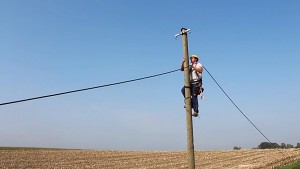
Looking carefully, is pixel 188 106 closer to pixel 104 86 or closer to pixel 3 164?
pixel 104 86

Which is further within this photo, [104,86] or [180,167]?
[180,167]

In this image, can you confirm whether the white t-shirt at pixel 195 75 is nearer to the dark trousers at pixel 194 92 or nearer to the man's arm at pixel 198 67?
the man's arm at pixel 198 67

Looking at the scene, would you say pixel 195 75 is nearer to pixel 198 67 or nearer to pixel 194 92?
pixel 198 67

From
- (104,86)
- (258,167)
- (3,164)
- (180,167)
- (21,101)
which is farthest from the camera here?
(3,164)

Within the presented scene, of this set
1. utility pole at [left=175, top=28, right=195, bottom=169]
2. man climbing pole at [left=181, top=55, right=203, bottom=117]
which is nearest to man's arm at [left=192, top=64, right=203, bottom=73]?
man climbing pole at [left=181, top=55, right=203, bottom=117]

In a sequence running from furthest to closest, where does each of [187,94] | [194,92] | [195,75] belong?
[195,75] → [194,92] → [187,94]

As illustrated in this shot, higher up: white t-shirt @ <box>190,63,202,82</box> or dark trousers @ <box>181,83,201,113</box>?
white t-shirt @ <box>190,63,202,82</box>

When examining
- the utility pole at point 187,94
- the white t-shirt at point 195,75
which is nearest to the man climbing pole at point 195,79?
the white t-shirt at point 195,75

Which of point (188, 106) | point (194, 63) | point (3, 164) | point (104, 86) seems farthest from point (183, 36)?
point (3, 164)

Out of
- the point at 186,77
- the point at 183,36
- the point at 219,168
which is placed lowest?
the point at 219,168

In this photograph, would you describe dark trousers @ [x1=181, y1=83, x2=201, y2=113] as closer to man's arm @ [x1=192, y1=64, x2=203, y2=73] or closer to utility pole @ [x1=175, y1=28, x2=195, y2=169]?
utility pole @ [x1=175, y1=28, x2=195, y2=169]

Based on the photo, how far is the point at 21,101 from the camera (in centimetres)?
641

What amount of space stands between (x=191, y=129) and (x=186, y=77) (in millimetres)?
1170

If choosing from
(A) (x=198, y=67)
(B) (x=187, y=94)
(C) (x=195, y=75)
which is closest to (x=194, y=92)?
(B) (x=187, y=94)
